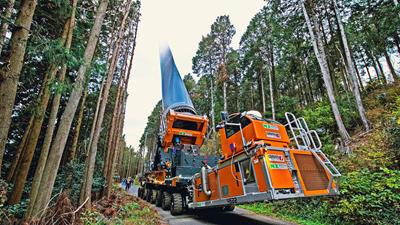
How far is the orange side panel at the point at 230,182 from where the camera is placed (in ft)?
16.9

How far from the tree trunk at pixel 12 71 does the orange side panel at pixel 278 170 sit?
207 inches

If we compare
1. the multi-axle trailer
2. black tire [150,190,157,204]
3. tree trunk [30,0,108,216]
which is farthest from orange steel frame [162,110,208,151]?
tree trunk [30,0,108,216]

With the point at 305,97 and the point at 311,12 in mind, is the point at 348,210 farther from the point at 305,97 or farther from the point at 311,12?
the point at 305,97

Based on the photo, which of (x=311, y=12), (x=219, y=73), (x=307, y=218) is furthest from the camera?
(x=219, y=73)

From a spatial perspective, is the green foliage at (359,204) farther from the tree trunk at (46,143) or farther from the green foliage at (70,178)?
the green foliage at (70,178)

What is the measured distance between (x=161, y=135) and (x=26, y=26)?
295 inches

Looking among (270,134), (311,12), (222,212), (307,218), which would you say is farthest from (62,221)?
(311,12)

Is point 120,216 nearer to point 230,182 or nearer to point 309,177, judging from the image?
point 230,182

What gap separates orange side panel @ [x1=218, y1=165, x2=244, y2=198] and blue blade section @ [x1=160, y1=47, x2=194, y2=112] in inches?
220

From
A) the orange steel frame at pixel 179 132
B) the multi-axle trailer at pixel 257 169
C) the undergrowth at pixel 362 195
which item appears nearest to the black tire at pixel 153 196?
the orange steel frame at pixel 179 132

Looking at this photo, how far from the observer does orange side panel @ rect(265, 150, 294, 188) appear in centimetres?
445

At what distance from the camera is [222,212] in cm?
892

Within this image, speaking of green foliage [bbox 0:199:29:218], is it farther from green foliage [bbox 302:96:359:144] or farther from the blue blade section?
green foliage [bbox 302:96:359:144]

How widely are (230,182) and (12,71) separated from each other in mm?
5289
